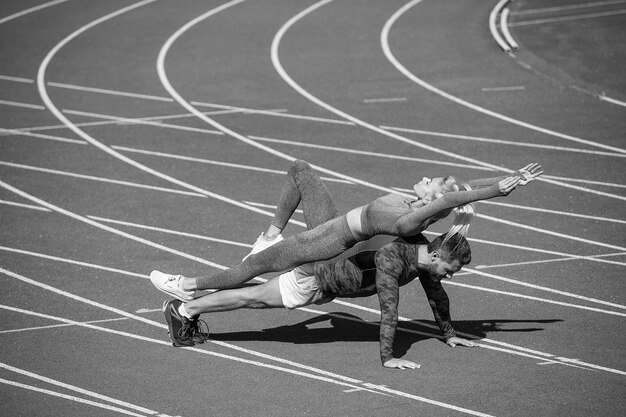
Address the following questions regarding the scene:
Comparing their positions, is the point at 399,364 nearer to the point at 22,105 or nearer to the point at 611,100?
the point at 611,100

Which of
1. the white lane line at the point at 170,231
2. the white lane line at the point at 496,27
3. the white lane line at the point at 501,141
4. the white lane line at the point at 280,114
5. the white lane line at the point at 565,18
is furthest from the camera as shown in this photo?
the white lane line at the point at 565,18

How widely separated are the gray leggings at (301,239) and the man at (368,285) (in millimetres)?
105

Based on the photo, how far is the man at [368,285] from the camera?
774cm

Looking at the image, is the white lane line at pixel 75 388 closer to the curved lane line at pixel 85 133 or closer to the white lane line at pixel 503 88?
the curved lane line at pixel 85 133

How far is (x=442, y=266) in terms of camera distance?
7.79 m

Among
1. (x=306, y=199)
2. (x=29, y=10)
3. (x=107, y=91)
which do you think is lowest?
(x=306, y=199)

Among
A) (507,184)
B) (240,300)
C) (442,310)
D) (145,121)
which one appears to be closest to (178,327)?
(240,300)

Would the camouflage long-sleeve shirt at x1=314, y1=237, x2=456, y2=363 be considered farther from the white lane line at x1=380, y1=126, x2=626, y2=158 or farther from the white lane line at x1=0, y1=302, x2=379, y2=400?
the white lane line at x1=380, y1=126, x2=626, y2=158

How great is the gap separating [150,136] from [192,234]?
3.79 m

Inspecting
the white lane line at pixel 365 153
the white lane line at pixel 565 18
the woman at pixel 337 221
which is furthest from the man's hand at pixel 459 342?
the white lane line at pixel 565 18

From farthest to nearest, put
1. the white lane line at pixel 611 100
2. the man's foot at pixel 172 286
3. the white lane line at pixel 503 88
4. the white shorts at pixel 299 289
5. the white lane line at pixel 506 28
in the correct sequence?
the white lane line at pixel 506 28, the white lane line at pixel 503 88, the white lane line at pixel 611 100, the man's foot at pixel 172 286, the white shorts at pixel 299 289

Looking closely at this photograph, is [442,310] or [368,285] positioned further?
[442,310]

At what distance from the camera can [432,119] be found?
15.1m

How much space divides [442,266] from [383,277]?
0.47 meters
